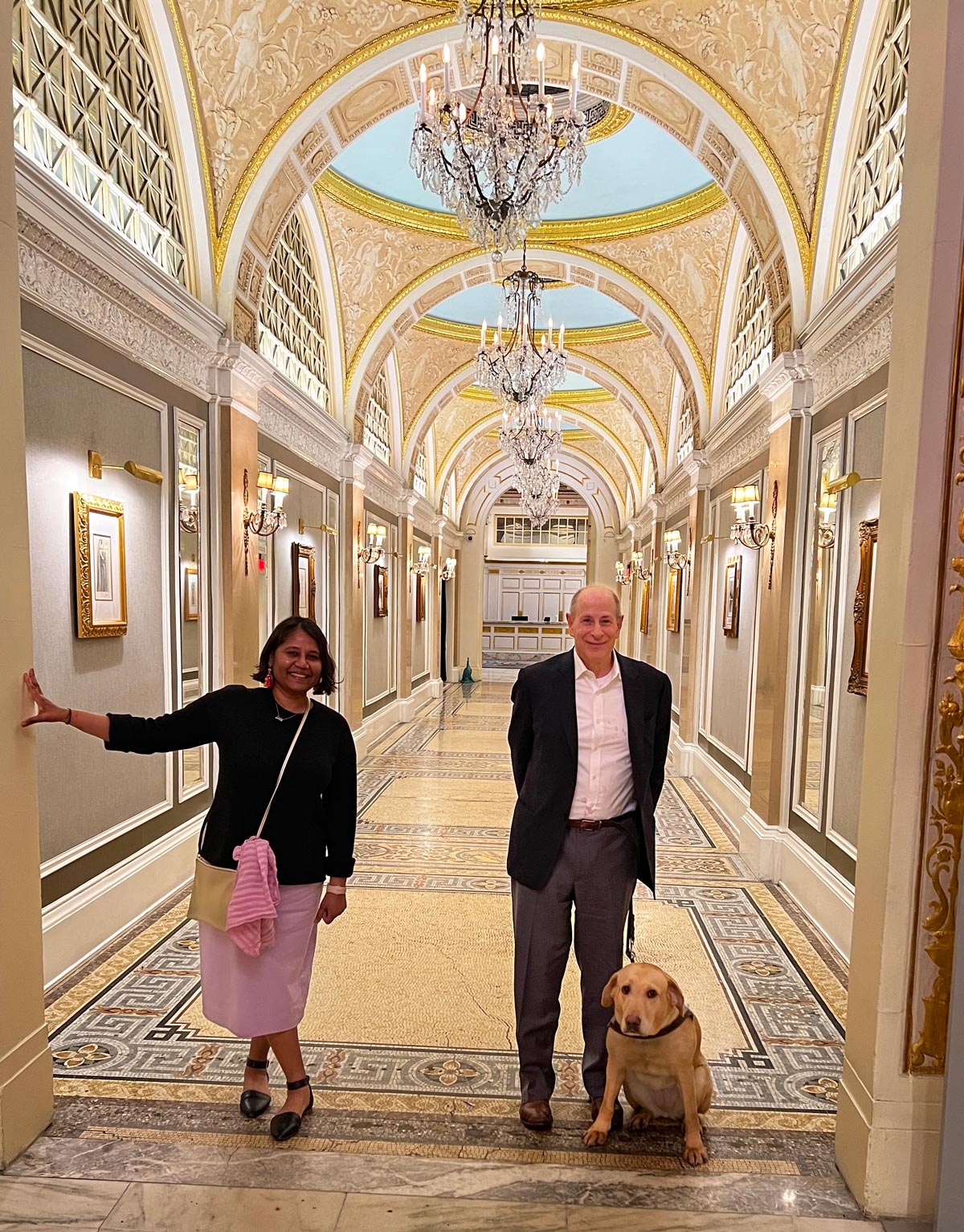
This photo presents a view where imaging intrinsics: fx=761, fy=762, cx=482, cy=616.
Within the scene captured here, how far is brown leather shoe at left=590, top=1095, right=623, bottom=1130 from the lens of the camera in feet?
8.55

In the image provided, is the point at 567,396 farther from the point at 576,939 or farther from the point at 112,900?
the point at 576,939

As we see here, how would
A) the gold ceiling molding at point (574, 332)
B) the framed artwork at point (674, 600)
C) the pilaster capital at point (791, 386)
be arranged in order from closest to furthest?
the pilaster capital at point (791, 386) → the framed artwork at point (674, 600) → the gold ceiling molding at point (574, 332)

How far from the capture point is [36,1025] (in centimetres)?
250

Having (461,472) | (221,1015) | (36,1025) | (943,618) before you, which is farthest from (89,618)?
(461,472)

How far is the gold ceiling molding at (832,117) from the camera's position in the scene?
417cm

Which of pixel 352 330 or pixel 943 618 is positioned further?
pixel 352 330

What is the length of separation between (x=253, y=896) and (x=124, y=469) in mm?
2851

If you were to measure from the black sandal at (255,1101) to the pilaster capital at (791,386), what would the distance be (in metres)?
4.89

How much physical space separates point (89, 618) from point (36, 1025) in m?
1.92

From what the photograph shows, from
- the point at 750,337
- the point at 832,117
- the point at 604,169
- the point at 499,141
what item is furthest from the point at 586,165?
the point at 499,141

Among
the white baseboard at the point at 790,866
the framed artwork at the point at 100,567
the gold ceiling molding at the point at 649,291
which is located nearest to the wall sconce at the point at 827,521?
the white baseboard at the point at 790,866

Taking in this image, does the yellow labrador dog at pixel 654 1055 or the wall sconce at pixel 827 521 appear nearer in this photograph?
the yellow labrador dog at pixel 654 1055

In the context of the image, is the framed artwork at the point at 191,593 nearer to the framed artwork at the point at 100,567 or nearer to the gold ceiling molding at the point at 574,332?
the framed artwork at the point at 100,567

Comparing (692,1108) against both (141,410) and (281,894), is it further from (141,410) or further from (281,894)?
(141,410)
